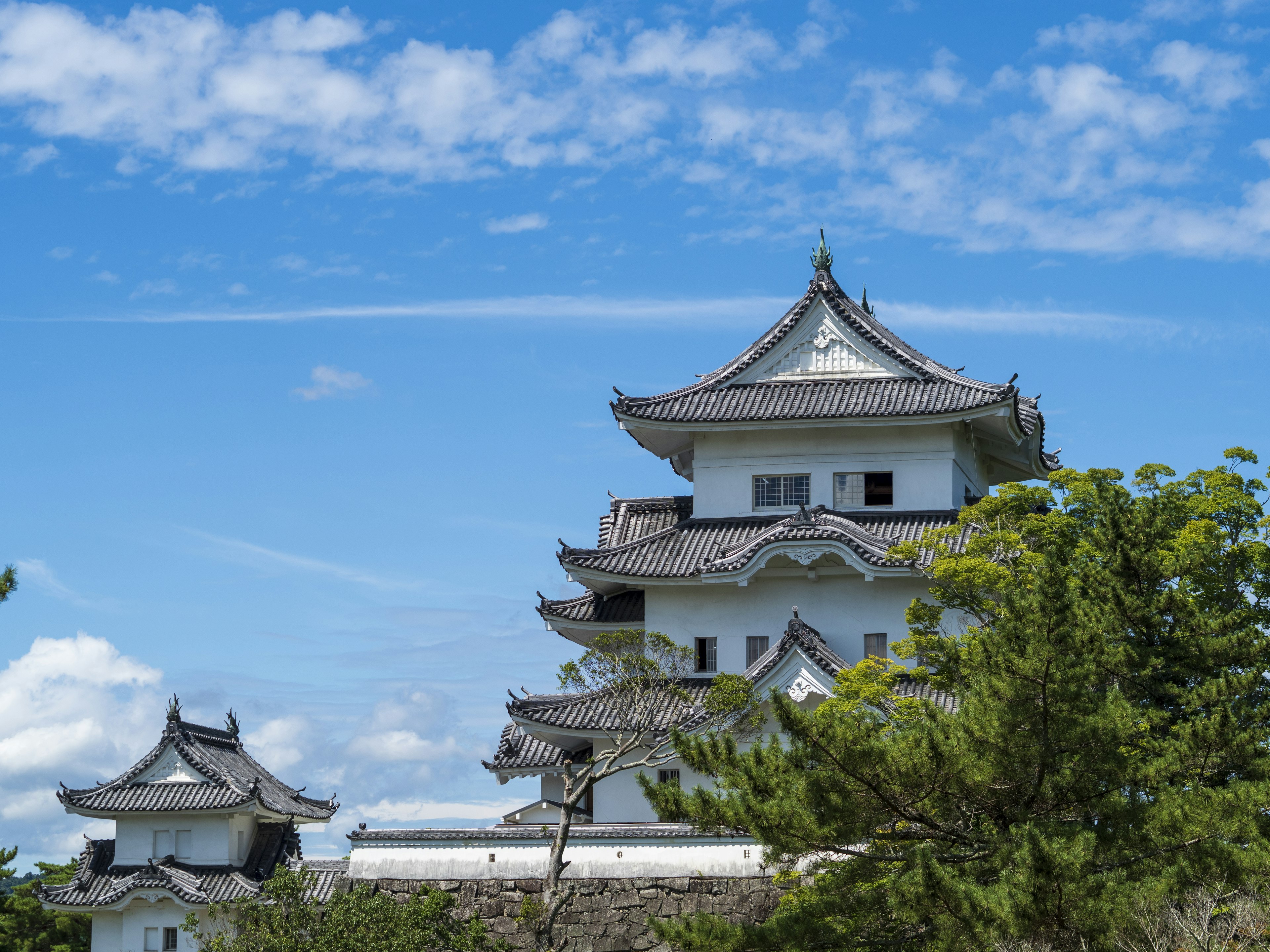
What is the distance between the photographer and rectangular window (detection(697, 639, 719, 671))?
98.8 feet

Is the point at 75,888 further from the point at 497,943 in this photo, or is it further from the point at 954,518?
the point at 954,518

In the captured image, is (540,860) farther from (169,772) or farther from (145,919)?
(169,772)

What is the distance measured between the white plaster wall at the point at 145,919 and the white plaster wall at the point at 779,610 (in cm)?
1596

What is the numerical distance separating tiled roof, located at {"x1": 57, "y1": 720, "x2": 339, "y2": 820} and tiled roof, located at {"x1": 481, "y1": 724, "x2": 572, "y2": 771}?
33.3 feet

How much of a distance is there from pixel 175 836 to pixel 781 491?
1979 cm

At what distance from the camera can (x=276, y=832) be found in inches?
1622

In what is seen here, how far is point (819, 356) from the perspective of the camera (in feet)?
106

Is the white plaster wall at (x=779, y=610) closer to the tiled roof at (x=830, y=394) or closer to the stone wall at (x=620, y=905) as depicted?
the tiled roof at (x=830, y=394)

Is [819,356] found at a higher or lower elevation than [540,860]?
higher

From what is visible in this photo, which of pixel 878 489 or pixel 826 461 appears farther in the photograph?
pixel 826 461

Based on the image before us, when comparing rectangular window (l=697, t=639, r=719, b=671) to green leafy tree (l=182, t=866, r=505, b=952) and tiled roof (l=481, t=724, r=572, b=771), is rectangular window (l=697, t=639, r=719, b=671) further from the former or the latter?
green leafy tree (l=182, t=866, r=505, b=952)

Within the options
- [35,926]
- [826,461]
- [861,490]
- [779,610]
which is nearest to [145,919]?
[35,926]

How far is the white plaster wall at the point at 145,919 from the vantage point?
37719 millimetres

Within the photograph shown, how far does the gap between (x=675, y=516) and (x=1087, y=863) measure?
18082mm
